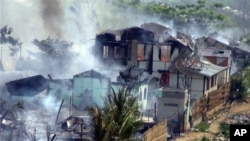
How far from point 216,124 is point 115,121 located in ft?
34.5

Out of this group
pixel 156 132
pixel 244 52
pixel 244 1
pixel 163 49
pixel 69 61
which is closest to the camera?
pixel 156 132

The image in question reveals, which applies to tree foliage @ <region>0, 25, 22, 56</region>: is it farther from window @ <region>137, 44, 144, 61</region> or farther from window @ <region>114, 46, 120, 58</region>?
window @ <region>137, 44, 144, 61</region>

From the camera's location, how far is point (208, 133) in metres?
20.5

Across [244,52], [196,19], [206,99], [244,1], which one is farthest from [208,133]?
[244,1]

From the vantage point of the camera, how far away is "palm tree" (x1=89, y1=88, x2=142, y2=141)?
11.5 meters

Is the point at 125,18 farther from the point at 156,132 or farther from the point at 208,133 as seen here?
the point at 156,132

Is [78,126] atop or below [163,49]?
below

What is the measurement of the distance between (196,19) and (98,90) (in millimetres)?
25430

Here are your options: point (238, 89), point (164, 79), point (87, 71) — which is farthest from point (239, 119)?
point (87, 71)

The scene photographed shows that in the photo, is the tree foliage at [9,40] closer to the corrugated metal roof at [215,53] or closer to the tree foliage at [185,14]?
the corrugated metal roof at [215,53]

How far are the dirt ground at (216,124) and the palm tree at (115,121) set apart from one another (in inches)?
278

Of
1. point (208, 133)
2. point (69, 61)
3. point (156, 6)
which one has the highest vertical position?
point (156, 6)

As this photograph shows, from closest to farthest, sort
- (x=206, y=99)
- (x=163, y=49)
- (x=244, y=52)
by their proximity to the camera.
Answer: (x=206, y=99) → (x=163, y=49) → (x=244, y=52)

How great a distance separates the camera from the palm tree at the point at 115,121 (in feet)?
37.8
